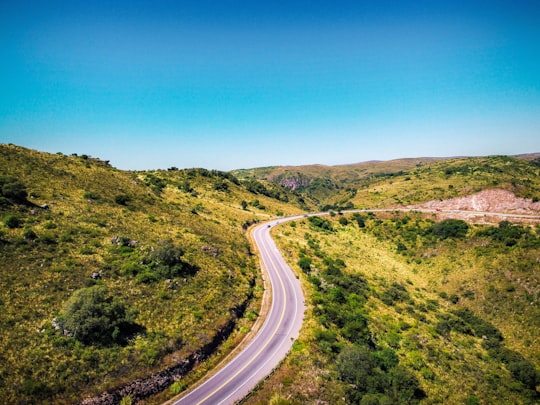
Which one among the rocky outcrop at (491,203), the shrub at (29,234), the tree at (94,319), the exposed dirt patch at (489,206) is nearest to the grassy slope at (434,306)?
the rocky outcrop at (491,203)

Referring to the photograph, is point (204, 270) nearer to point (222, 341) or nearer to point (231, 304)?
point (231, 304)

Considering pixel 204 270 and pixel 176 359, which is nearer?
pixel 176 359

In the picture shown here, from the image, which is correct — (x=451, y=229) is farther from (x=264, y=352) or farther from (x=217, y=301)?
(x=217, y=301)

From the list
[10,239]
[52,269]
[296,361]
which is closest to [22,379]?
[52,269]

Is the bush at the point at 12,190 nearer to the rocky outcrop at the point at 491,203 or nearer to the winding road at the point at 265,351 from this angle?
the winding road at the point at 265,351

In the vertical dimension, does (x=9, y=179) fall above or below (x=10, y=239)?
above

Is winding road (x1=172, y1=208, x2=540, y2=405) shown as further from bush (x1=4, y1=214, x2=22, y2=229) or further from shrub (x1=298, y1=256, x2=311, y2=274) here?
bush (x1=4, y1=214, x2=22, y2=229)

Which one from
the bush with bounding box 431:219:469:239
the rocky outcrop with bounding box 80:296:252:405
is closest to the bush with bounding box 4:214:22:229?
the rocky outcrop with bounding box 80:296:252:405

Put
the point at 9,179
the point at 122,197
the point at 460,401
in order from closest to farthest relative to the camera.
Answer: the point at 460,401, the point at 9,179, the point at 122,197
